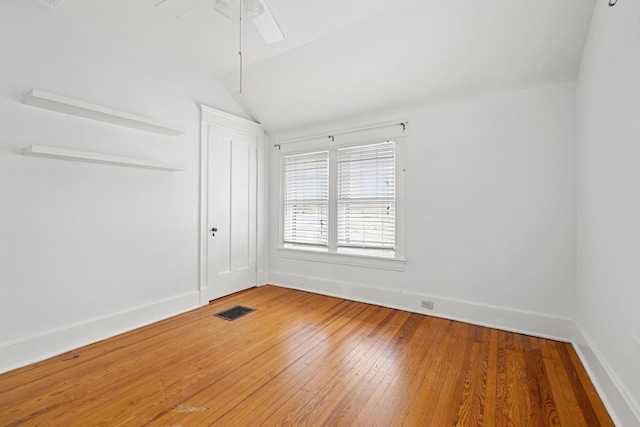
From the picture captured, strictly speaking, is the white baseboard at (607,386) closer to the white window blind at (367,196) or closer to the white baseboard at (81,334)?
the white window blind at (367,196)

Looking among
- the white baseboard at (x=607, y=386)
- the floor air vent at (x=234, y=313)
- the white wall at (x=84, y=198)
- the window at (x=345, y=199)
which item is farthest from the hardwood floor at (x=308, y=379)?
the window at (x=345, y=199)

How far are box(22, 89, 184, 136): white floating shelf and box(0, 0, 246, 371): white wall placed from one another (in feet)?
0.26

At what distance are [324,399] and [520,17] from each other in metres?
3.36

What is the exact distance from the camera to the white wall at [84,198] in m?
2.23

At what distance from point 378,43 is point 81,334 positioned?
4.03m

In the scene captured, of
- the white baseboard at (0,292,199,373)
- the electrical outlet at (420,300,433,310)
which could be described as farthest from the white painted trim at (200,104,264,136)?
the electrical outlet at (420,300,433,310)

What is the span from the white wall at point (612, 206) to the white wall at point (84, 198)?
3886 mm

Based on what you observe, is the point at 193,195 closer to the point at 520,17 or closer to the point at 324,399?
the point at 324,399

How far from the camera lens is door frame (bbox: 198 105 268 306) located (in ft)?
11.9

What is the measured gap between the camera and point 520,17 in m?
2.30

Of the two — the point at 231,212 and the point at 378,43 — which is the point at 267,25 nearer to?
the point at 378,43

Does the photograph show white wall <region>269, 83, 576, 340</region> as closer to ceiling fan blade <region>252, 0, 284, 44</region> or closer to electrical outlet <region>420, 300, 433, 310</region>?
electrical outlet <region>420, 300, 433, 310</region>

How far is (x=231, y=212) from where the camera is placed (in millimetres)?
4051

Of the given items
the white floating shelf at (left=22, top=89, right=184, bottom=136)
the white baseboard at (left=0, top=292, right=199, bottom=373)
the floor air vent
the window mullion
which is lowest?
the floor air vent
